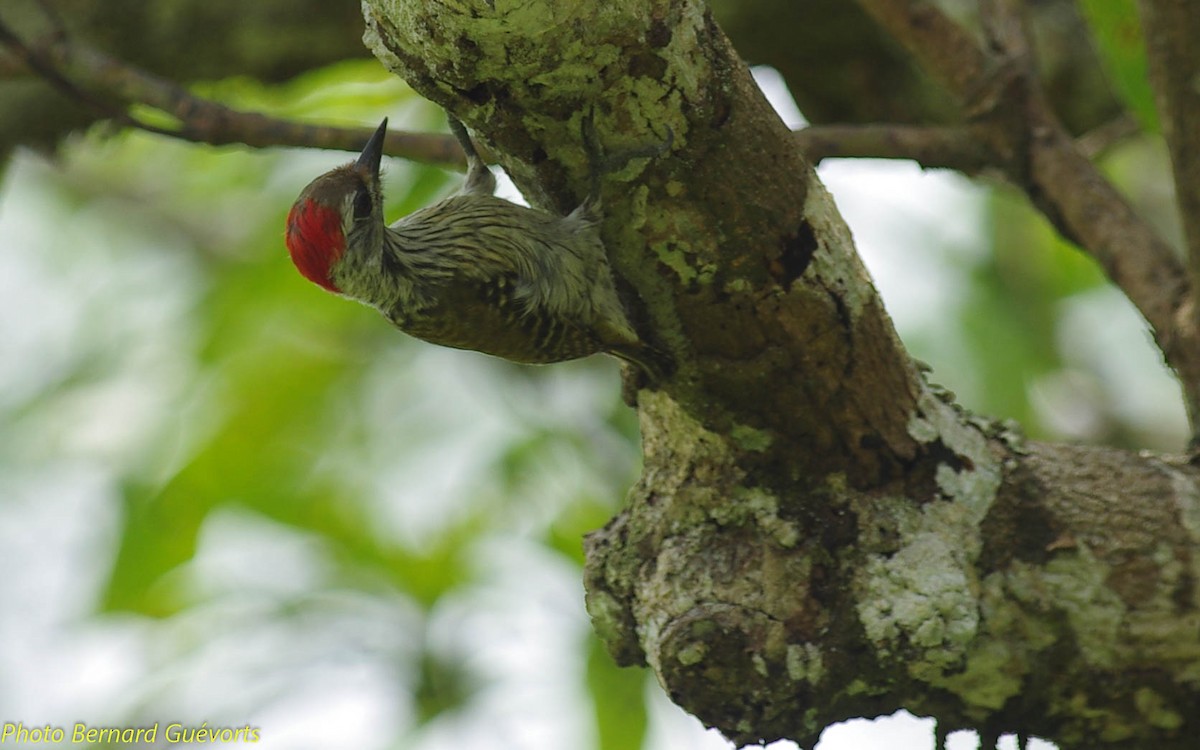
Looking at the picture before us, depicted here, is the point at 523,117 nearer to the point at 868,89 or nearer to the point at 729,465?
the point at 729,465

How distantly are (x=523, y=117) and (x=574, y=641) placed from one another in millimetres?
2521

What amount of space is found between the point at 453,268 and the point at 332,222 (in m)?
0.31

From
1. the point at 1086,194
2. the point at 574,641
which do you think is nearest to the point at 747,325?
the point at 1086,194

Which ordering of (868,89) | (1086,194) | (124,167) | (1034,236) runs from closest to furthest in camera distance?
(1086,194) → (868,89) → (1034,236) → (124,167)

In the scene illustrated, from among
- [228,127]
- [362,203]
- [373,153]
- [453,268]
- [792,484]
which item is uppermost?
[228,127]

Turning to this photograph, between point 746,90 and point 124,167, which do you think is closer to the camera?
point 746,90

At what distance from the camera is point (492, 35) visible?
2.11 metres

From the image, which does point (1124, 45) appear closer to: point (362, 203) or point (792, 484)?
point (792, 484)

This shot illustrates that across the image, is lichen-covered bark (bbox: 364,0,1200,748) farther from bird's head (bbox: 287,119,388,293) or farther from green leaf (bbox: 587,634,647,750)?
green leaf (bbox: 587,634,647,750)

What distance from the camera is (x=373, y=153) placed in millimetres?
3275

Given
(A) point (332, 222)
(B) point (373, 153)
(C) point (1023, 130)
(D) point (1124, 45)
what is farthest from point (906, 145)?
(A) point (332, 222)

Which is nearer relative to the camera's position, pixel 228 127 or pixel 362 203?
pixel 362 203

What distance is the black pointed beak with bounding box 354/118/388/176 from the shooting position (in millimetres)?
3227

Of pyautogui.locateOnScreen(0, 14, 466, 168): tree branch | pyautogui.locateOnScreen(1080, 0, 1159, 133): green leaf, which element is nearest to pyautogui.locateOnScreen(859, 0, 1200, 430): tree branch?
pyautogui.locateOnScreen(1080, 0, 1159, 133): green leaf
